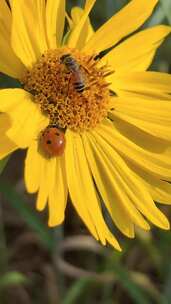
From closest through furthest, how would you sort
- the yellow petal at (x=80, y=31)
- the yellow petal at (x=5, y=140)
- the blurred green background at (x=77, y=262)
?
the yellow petal at (x=5, y=140)
the yellow petal at (x=80, y=31)
the blurred green background at (x=77, y=262)

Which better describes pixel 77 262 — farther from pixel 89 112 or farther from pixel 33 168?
pixel 33 168

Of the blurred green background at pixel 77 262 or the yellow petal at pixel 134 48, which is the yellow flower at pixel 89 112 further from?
the blurred green background at pixel 77 262

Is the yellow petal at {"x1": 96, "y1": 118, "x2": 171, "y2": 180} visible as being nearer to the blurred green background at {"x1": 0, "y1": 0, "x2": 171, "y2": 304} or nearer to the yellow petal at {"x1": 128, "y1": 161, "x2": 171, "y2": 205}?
the yellow petal at {"x1": 128, "y1": 161, "x2": 171, "y2": 205}

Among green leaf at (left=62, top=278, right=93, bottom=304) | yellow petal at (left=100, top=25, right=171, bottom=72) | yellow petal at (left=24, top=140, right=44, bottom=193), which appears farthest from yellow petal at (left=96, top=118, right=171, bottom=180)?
green leaf at (left=62, top=278, right=93, bottom=304)

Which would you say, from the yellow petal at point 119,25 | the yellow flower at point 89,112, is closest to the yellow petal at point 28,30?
the yellow flower at point 89,112

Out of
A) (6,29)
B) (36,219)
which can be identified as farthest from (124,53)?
(36,219)

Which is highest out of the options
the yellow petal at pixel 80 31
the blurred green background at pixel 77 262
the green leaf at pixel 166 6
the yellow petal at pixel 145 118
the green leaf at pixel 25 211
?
the green leaf at pixel 166 6
